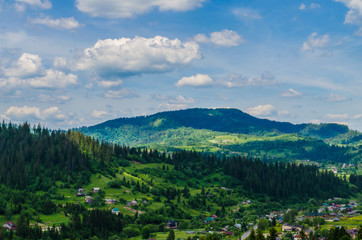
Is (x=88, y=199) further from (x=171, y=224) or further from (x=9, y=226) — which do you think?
(x=9, y=226)

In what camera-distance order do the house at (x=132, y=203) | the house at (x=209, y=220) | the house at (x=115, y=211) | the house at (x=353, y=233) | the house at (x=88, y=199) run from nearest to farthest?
1. the house at (x=353, y=233)
2. the house at (x=115, y=211)
3. the house at (x=209, y=220)
4. the house at (x=88, y=199)
5. the house at (x=132, y=203)

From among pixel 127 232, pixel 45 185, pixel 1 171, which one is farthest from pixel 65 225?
pixel 1 171

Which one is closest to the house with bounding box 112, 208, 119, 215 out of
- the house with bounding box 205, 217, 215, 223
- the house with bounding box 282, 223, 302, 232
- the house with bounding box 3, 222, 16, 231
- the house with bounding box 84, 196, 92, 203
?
the house with bounding box 84, 196, 92, 203

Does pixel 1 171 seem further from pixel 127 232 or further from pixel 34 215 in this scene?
pixel 127 232

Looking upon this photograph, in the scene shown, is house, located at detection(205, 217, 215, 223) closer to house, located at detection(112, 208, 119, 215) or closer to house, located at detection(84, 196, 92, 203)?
house, located at detection(112, 208, 119, 215)

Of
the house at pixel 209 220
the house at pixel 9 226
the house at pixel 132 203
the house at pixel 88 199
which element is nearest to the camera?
the house at pixel 9 226

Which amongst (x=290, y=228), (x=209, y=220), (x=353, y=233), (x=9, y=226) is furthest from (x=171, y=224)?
(x=353, y=233)

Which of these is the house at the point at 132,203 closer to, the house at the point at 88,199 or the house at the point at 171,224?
the house at the point at 88,199

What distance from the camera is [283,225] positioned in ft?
522

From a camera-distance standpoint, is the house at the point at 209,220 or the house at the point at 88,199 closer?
the house at the point at 209,220

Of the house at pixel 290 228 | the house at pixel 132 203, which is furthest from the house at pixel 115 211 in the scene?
the house at pixel 290 228

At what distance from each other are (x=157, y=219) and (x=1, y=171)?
90.7 metres

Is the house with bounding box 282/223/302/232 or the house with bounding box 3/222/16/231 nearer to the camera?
the house with bounding box 3/222/16/231

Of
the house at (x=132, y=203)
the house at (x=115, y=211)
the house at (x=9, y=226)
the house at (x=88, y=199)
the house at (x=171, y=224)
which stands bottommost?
the house at (x=171, y=224)
